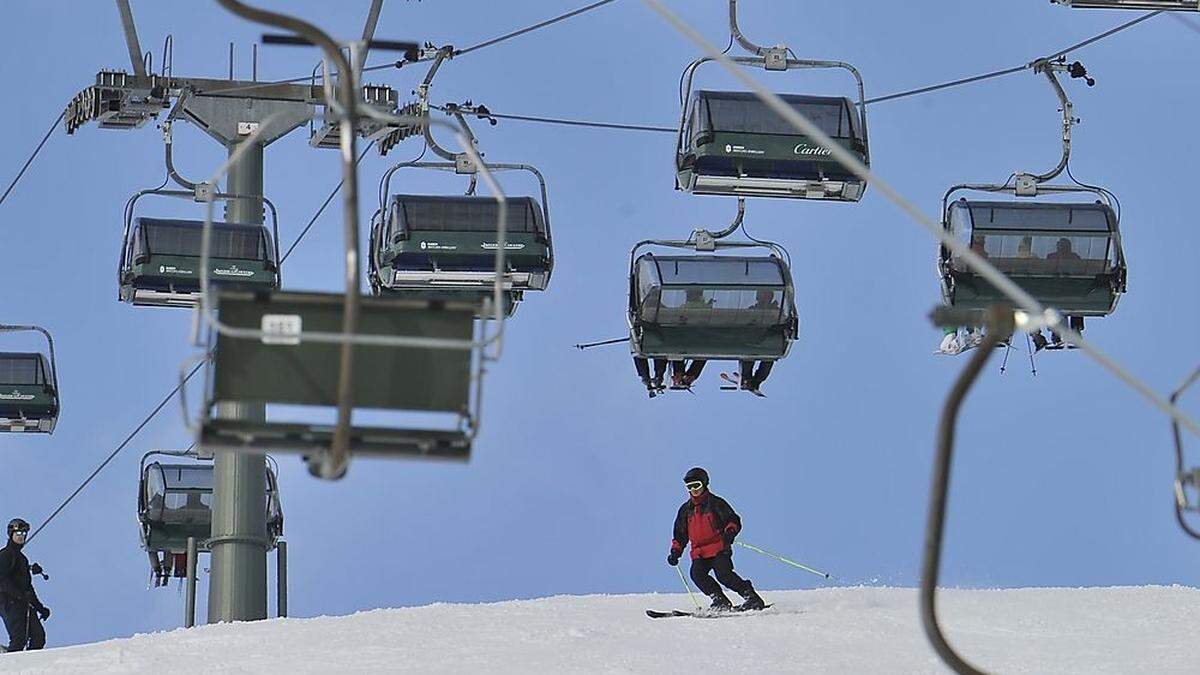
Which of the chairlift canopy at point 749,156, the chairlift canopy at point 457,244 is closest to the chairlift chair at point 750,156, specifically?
the chairlift canopy at point 749,156

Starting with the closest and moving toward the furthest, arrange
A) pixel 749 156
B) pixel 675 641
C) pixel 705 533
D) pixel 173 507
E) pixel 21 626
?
pixel 675 641 < pixel 749 156 < pixel 705 533 < pixel 21 626 < pixel 173 507

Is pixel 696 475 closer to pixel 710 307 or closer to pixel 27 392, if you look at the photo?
pixel 710 307

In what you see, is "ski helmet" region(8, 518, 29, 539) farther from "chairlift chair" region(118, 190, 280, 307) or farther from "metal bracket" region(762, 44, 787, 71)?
"metal bracket" region(762, 44, 787, 71)

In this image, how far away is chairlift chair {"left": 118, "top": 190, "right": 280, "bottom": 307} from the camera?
24.1 meters

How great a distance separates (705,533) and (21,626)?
277 inches

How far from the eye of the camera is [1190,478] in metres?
7.00

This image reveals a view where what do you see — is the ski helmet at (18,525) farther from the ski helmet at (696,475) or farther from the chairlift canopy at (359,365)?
the chairlift canopy at (359,365)

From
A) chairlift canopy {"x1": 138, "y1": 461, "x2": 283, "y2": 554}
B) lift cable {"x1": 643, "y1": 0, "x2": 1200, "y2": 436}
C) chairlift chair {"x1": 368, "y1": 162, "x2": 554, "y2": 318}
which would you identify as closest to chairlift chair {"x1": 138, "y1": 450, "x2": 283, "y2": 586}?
chairlift canopy {"x1": 138, "y1": 461, "x2": 283, "y2": 554}

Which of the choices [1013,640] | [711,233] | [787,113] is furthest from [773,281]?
[787,113]

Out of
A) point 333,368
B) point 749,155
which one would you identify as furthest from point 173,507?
point 333,368

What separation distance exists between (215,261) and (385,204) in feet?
9.12

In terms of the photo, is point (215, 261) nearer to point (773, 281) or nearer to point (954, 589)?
point (773, 281)

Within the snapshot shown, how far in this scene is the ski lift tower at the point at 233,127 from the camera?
25484 millimetres

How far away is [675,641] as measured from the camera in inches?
765
